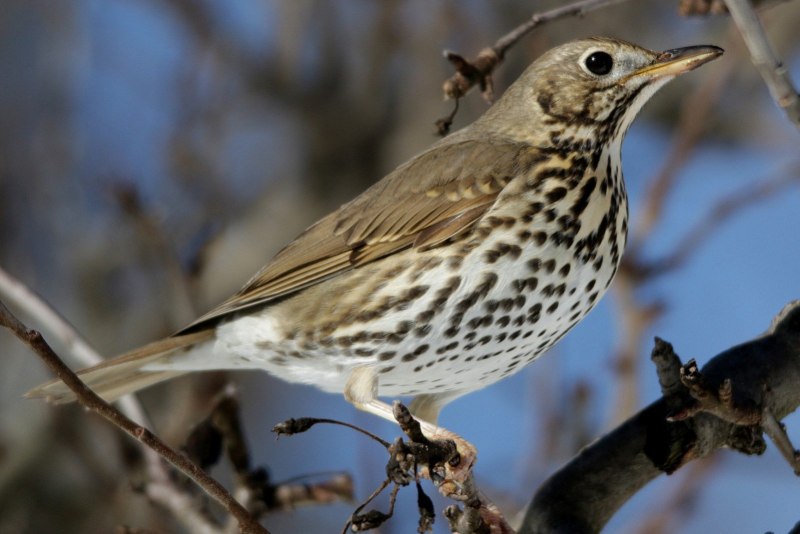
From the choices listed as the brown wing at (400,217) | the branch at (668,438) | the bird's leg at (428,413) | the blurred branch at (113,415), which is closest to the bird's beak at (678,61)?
the brown wing at (400,217)

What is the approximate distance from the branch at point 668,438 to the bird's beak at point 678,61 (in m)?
0.78

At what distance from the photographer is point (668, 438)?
3.23 metres

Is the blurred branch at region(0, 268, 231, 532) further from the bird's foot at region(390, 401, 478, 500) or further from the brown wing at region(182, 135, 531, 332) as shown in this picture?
the bird's foot at region(390, 401, 478, 500)

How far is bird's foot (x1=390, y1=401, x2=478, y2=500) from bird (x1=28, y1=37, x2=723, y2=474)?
48 cm

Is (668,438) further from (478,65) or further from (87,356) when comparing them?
(87,356)

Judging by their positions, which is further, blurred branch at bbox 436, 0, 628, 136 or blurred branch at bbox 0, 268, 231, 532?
blurred branch at bbox 0, 268, 231, 532

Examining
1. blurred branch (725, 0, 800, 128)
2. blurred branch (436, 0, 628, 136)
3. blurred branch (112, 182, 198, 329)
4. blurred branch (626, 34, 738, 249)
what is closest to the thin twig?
blurred branch (436, 0, 628, 136)

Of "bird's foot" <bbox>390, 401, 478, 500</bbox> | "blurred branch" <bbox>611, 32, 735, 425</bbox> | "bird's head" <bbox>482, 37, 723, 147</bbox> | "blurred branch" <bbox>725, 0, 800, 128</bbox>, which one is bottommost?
"bird's foot" <bbox>390, 401, 478, 500</bbox>

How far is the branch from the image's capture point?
3.13 meters

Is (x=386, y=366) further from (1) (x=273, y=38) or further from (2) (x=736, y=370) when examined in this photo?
(1) (x=273, y=38)

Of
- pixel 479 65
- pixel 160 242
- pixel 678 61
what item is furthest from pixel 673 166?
pixel 160 242

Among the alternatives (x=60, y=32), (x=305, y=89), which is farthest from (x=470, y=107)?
(x=60, y=32)

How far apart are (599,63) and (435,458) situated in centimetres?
186

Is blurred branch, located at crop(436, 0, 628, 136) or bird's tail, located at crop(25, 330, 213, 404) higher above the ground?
bird's tail, located at crop(25, 330, 213, 404)
